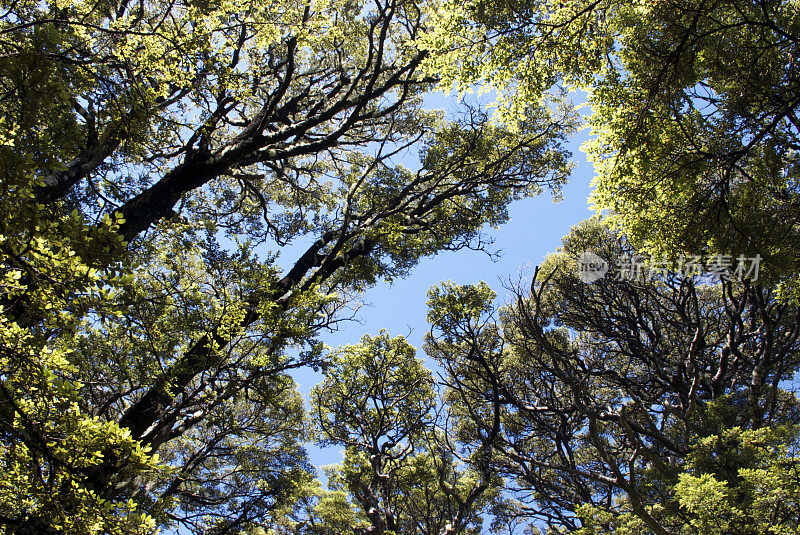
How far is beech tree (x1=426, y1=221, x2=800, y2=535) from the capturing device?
4.86 m

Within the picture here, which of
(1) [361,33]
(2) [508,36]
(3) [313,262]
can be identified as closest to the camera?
(2) [508,36]

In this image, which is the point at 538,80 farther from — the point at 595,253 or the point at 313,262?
the point at 595,253

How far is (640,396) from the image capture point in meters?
9.58

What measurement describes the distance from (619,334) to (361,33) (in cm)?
945

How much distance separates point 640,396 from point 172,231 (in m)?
9.94

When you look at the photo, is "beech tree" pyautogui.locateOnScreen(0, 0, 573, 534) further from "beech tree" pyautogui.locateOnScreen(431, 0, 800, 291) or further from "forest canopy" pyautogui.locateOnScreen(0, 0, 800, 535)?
"beech tree" pyautogui.locateOnScreen(431, 0, 800, 291)

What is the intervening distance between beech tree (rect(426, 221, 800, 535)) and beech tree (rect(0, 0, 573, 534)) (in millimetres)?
2845

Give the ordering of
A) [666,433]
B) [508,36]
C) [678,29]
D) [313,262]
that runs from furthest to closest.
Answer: [666,433] < [313,262] < [508,36] < [678,29]

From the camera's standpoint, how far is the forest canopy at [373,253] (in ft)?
10.9

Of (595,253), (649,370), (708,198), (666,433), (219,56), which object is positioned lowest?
(219,56)

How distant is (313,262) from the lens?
364 inches

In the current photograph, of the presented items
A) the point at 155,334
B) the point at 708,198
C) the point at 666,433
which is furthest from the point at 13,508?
the point at 666,433

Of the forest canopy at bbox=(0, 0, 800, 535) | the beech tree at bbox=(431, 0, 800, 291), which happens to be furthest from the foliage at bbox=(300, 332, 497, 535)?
the beech tree at bbox=(431, 0, 800, 291)

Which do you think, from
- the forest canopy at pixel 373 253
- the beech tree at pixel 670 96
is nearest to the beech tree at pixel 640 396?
the forest canopy at pixel 373 253
